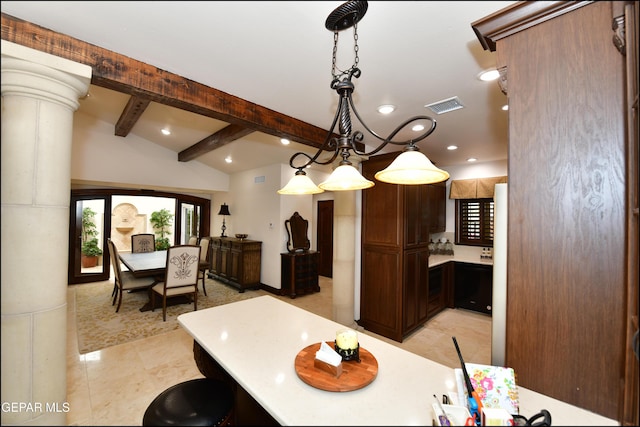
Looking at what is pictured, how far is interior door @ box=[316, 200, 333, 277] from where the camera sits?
6676mm

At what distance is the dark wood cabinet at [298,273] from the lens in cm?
492

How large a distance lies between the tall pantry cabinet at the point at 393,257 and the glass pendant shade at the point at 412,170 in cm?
197

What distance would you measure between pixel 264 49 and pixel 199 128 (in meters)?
3.00

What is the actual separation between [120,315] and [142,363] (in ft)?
5.48

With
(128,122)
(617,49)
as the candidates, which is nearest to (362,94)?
(617,49)

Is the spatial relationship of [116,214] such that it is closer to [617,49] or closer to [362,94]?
[362,94]

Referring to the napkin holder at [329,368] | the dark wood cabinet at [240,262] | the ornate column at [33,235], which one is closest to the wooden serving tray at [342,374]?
the napkin holder at [329,368]

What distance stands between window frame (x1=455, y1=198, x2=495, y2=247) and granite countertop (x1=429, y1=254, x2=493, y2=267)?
0.27m

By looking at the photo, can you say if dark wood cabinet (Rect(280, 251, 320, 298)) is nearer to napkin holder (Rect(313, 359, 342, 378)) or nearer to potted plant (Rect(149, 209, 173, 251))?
napkin holder (Rect(313, 359, 342, 378))

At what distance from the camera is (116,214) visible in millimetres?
7957

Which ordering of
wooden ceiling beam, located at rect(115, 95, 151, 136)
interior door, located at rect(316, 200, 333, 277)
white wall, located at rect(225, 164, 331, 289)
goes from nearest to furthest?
wooden ceiling beam, located at rect(115, 95, 151, 136) < white wall, located at rect(225, 164, 331, 289) < interior door, located at rect(316, 200, 333, 277)

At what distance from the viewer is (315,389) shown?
1.11 m

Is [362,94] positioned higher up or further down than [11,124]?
higher up

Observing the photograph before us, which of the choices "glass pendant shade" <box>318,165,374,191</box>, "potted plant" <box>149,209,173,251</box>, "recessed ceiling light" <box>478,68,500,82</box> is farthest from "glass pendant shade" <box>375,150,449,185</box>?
"potted plant" <box>149,209,173,251</box>
